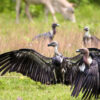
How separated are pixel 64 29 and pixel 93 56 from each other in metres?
4.80

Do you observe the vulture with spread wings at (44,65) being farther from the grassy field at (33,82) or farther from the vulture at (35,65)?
the grassy field at (33,82)

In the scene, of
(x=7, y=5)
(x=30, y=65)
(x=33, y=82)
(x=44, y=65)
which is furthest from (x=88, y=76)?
(x=7, y=5)

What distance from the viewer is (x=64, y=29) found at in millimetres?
9664

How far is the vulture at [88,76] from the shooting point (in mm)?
4723

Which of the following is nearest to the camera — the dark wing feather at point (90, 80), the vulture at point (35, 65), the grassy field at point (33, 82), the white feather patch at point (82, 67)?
the dark wing feather at point (90, 80)

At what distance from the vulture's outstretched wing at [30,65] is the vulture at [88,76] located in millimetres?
697

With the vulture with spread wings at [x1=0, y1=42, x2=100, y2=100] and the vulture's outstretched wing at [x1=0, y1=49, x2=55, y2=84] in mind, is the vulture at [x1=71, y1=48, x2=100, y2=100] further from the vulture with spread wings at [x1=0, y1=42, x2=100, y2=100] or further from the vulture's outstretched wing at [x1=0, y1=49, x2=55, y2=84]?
the vulture's outstretched wing at [x1=0, y1=49, x2=55, y2=84]

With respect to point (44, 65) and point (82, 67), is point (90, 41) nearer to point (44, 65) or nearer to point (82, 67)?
point (44, 65)

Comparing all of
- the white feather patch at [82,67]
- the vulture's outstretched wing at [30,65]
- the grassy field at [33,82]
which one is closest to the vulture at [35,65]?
the vulture's outstretched wing at [30,65]

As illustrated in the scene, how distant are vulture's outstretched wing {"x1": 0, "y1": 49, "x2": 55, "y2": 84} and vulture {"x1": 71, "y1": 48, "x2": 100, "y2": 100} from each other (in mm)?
697

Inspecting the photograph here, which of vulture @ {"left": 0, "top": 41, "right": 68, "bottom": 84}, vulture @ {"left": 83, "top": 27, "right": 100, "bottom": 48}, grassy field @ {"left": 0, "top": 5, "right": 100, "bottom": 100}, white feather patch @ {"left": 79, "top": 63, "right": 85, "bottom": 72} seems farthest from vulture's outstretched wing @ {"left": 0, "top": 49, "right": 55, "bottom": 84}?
vulture @ {"left": 83, "top": 27, "right": 100, "bottom": 48}

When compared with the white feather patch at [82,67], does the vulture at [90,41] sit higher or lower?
higher

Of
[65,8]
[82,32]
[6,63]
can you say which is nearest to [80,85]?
[6,63]

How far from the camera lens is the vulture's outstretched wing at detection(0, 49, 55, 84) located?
5406 millimetres
